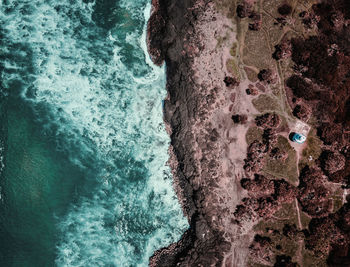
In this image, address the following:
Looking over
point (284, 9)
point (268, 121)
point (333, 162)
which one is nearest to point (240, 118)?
point (268, 121)

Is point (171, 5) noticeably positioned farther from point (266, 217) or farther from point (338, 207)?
point (338, 207)

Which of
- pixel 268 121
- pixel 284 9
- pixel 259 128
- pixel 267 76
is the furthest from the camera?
pixel 284 9

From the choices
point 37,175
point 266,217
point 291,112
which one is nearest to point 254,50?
point 291,112

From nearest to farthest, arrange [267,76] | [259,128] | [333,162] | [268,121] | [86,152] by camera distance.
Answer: [333,162] → [268,121] → [267,76] → [259,128] → [86,152]

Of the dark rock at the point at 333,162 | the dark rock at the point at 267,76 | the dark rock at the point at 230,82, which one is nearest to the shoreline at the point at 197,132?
the dark rock at the point at 230,82

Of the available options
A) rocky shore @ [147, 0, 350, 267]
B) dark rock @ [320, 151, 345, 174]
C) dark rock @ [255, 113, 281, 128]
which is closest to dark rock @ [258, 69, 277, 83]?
rocky shore @ [147, 0, 350, 267]

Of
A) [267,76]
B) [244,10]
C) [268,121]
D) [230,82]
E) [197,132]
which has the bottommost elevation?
[197,132]

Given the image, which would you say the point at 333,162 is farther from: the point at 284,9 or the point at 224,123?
the point at 284,9
